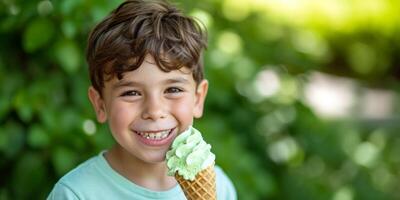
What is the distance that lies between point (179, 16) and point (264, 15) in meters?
2.34

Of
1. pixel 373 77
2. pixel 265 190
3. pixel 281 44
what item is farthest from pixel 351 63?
pixel 265 190

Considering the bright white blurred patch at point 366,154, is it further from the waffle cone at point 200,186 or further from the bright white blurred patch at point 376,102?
the waffle cone at point 200,186

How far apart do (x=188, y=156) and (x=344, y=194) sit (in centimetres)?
275

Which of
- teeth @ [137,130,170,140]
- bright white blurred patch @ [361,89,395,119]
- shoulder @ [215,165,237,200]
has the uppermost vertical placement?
teeth @ [137,130,170,140]

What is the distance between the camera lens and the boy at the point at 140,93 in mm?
2938

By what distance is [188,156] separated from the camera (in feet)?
9.46

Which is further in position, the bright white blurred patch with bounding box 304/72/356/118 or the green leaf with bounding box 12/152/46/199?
the bright white blurred patch with bounding box 304/72/356/118

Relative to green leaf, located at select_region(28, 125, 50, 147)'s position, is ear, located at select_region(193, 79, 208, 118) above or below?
above

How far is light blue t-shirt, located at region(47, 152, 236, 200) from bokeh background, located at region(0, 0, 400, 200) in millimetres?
939

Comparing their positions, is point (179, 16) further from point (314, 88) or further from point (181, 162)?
point (314, 88)

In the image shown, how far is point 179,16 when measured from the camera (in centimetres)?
311

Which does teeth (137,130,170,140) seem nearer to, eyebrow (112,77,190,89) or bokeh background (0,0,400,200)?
eyebrow (112,77,190,89)

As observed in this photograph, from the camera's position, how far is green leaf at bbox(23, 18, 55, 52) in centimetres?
402

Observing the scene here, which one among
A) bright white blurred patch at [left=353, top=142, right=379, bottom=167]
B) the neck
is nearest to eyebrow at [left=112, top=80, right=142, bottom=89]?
the neck
